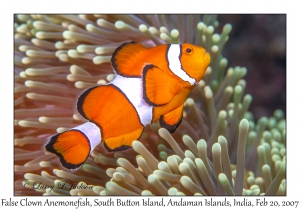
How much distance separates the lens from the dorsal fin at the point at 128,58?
1.15 meters

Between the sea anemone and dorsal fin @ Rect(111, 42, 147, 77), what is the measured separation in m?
0.25

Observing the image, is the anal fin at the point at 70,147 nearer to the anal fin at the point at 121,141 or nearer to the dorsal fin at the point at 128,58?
the anal fin at the point at 121,141

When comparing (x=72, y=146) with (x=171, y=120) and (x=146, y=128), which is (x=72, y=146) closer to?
(x=171, y=120)

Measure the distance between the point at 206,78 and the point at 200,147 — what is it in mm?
530

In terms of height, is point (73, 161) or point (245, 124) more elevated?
point (245, 124)

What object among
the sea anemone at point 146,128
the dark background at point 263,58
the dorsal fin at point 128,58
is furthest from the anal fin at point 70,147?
the dark background at point 263,58

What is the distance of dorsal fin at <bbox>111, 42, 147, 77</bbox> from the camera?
1.15 m

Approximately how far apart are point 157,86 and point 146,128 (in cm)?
42

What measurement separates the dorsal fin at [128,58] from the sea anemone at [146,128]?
0.81 ft
